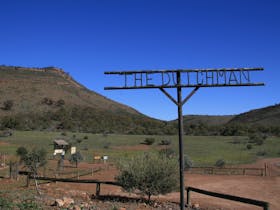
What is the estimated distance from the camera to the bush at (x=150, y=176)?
49.7 feet

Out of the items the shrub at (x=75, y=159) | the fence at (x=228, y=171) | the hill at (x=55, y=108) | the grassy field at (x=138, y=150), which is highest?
the hill at (x=55, y=108)

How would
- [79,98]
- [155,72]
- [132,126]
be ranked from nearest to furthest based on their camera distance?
[155,72] < [132,126] < [79,98]

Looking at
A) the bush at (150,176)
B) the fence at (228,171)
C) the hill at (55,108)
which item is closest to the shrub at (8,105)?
the hill at (55,108)

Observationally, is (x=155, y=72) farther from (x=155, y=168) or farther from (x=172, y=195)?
(x=172, y=195)

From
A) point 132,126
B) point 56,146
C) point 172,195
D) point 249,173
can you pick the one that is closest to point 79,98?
point 132,126

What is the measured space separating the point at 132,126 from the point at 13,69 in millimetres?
45749

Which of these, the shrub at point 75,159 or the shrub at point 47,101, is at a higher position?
the shrub at point 47,101

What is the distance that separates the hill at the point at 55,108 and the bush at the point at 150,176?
53.5 meters

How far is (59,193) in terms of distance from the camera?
1666 centimetres

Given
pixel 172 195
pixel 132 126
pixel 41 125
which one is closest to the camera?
pixel 172 195

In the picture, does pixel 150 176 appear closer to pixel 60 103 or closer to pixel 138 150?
pixel 138 150

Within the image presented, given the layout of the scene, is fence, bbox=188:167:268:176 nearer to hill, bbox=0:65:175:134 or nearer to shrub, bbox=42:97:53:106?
hill, bbox=0:65:175:134

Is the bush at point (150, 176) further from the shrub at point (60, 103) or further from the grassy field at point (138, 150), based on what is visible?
the shrub at point (60, 103)

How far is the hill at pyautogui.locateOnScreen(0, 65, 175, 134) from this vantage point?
7350cm
